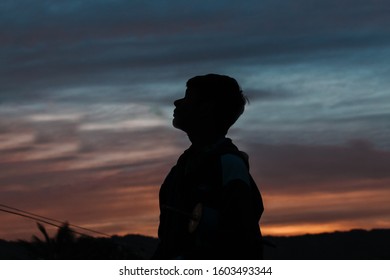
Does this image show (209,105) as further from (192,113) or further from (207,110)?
(192,113)

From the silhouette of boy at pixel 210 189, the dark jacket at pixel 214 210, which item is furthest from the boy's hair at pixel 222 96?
the dark jacket at pixel 214 210

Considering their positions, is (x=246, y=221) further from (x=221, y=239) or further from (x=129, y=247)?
(x=129, y=247)

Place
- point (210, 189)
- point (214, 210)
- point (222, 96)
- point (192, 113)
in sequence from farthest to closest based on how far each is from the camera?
point (222, 96) → point (192, 113) → point (210, 189) → point (214, 210)

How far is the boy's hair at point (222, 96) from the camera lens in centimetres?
A: 759

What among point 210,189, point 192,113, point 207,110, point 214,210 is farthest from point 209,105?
point 214,210

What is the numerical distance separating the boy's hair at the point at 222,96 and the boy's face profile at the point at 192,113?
0.06 metres

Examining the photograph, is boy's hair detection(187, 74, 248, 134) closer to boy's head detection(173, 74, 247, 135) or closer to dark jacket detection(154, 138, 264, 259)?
boy's head detection(173, 74, 247, 135)

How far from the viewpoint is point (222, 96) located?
763cm

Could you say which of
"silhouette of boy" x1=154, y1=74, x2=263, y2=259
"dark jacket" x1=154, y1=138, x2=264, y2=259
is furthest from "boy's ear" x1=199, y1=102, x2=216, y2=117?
"dark jacket" x1=154, y1=138, x2=264, y2=259

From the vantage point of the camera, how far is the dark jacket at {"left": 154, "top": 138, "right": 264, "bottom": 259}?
279 inches

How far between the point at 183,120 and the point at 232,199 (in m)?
0.86

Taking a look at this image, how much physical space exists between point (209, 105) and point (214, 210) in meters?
0.94
